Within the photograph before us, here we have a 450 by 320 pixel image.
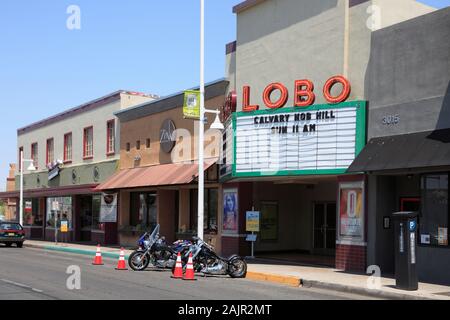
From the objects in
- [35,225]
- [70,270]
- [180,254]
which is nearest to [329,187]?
[180,254]

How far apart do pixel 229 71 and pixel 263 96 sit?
3396 millimetres

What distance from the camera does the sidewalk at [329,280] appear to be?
43.9ft

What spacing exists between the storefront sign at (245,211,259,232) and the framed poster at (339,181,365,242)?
3912mm

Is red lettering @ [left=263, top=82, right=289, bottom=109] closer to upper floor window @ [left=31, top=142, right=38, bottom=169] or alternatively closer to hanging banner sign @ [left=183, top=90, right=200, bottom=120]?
hanging banner sign @ [left=183, top=90, right=200, bottom=120]

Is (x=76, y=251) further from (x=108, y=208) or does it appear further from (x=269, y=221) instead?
(x=269, y=221)

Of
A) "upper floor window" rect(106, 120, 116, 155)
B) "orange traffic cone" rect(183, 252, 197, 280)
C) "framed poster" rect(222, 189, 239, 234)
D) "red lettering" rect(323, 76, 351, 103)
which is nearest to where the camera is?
"orange traffic cone" rect(183, 252, 197, 280)

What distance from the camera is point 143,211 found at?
101ft

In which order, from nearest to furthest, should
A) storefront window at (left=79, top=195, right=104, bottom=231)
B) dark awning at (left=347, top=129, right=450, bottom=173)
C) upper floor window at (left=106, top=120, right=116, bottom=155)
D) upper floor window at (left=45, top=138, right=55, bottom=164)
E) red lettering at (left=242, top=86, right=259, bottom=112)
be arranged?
dark awning at (left=347, top=129, right=450, bottom=173)
red lettering at (left=242, top=86, right=259, bottom=112)
upper floor window at (left=106, top=120, right=116, bottom=155)
storefront window at (left=79, top=195, right=104, bottom=231)
upper floor window at (left=45, top=138, right=55, bottom=164)

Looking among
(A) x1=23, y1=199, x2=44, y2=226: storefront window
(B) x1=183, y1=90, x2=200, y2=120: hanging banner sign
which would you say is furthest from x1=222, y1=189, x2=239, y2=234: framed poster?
(A) x1=23, y1=199, x2=44, y2=226: storefront window

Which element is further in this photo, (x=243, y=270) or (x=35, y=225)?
(x=35, y=225)

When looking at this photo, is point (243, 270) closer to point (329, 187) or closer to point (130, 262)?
point (130, 262)

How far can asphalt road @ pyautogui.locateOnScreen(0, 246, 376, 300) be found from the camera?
40.4 feet

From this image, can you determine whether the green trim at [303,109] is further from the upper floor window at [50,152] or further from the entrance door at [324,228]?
the upper floor window at [50,152]
